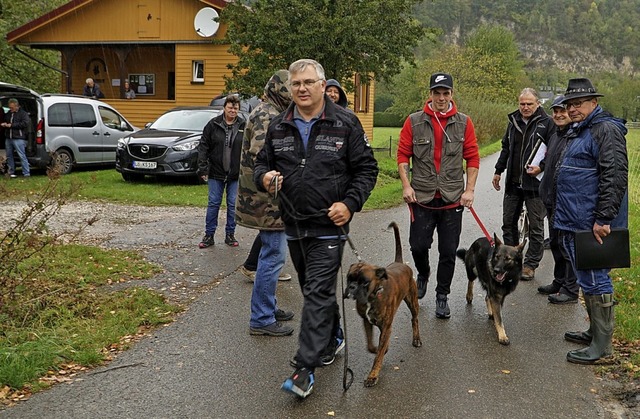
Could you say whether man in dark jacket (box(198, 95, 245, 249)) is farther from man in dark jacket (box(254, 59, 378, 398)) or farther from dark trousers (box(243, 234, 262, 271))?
man in dark jacket (box(254, 59, 378, 398))

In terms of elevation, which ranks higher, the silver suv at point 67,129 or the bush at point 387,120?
the silver suv at point 67,129

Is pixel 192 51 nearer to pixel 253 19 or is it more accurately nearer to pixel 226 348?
pixel 253 19

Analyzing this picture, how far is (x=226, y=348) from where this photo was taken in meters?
5.42

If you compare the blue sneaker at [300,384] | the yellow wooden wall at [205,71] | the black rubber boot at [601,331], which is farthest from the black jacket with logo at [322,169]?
the yellow wooden wall at [205,71]

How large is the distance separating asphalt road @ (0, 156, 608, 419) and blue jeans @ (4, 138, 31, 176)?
35.1 ft

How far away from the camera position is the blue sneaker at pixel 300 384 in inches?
170

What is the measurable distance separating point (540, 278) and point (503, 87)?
216ft

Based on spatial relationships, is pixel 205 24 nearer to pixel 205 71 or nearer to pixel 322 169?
pixel 205 71

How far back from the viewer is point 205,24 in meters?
25.8

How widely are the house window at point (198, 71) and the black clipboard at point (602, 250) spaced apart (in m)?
23.2

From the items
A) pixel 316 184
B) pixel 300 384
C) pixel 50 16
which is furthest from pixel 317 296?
pixel 50 16

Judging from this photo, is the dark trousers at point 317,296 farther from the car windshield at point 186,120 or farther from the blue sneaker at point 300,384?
the car windshield at point 186,120

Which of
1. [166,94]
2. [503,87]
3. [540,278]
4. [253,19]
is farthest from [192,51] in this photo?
[503,87]

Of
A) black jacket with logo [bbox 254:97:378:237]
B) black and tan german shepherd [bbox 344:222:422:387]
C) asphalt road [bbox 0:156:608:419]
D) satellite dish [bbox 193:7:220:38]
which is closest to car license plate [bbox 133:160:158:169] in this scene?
asphalt road [bbox 0:156:608:419]
